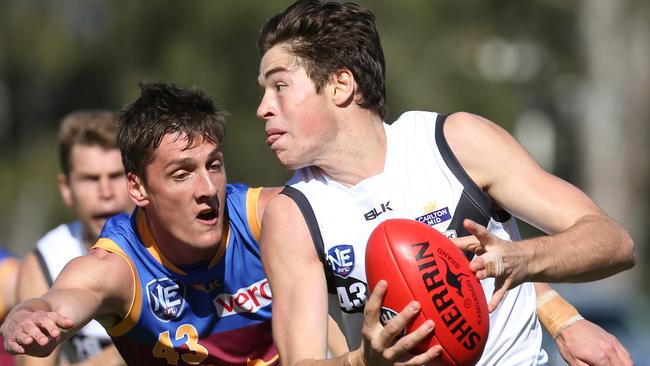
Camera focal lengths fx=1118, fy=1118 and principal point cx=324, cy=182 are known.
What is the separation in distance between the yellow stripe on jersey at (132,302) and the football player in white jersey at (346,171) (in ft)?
2.85

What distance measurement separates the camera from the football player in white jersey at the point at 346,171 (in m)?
4.59

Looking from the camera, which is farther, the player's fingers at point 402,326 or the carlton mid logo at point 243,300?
the carlton mid logo at point 243,300

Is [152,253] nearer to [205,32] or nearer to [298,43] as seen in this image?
[298,43]

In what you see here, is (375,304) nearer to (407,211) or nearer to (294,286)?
(294,286)

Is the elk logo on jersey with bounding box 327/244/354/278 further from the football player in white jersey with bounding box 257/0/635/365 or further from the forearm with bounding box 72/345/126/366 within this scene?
the forearm with bounding box 72/345/126/366

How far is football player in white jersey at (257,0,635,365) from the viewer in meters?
4.59

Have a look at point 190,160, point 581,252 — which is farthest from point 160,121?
point 581,252

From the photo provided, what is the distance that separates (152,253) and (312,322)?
1.25 metres

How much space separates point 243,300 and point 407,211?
121 centimetres

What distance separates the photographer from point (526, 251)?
407 centimetres

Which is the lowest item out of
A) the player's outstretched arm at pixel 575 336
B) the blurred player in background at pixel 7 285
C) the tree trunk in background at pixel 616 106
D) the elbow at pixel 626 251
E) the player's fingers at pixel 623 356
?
the tree trunk in background at pixel 616 106

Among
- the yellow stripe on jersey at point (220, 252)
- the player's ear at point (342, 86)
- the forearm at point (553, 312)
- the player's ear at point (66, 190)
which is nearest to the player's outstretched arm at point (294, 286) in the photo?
the player's ear at point (342, 86)

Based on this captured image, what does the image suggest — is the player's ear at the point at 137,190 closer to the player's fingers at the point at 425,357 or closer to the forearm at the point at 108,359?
the forearm at the point at 108,359

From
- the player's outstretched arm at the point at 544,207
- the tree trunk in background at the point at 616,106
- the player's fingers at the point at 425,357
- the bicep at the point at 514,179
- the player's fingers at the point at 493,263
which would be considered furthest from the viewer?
the tree trunk in background at the point at 616,106
